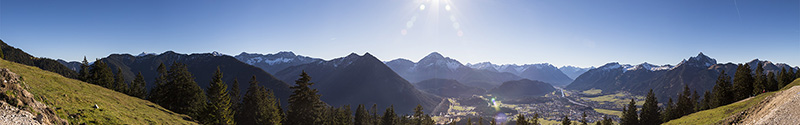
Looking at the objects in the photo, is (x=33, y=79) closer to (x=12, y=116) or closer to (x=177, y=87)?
(x=12, y=116)

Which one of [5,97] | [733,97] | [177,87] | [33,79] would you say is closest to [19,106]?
[5,97]

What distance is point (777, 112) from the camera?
2453 centimetres

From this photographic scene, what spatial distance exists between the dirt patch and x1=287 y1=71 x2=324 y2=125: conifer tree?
177 ft

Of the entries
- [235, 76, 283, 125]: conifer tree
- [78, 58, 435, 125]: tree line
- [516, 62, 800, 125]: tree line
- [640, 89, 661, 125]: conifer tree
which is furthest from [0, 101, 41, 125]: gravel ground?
[640, 89, 661, 125]: conifer tree

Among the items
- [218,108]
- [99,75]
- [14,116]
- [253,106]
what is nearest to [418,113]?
[253,106]

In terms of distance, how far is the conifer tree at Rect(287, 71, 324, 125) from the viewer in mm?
50112

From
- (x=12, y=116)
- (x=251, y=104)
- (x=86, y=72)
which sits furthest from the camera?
(x=86, y=72)

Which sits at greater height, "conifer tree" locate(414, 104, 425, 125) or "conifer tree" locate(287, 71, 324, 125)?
"conifer tree" locate(287, 71, 324, 125)

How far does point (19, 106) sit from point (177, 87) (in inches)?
2198

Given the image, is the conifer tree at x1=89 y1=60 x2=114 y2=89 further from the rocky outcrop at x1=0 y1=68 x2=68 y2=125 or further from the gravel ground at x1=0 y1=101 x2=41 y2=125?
the gravel ground at x1=0 y1=101 x2=41 y2=125

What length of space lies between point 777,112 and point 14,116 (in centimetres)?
5205

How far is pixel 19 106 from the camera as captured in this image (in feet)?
44.7

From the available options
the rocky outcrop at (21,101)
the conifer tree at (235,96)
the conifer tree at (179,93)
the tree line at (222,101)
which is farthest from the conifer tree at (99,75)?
the rocky outcrop at (21,101)

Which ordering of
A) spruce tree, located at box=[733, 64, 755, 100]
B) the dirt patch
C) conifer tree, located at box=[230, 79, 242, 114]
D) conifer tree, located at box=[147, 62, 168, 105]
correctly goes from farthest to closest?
spruce tree, located at box=[733, 64, 755, 100]
conifer tree, located at box=[230, 79, 242, 114]
conifer tree, located at box=[147, 62, 168, 105]
the dirt patch
